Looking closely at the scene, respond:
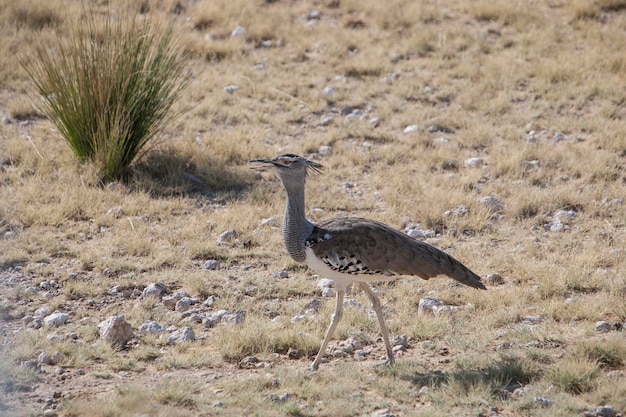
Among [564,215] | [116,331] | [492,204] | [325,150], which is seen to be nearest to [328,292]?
[116,331]

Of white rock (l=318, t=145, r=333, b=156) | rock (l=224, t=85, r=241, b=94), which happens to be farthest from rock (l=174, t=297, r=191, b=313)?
rock (l=224, t=85, r=241, b=94)

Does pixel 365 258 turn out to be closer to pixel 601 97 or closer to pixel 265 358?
pixel 265 358

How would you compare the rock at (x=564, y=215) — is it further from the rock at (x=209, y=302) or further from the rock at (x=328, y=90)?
the rock at (x=328, y=90)

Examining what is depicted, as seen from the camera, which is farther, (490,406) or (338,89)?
(338,89)

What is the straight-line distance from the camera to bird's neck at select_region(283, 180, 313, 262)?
5129mm

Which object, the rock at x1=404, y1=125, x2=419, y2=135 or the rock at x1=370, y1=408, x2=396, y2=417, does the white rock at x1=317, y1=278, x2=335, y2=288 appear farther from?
the rock at x1=404, y1=125, x2=419, y2=135

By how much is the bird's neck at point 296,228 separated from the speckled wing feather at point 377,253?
52 mm

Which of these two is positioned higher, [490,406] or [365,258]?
[365,258]

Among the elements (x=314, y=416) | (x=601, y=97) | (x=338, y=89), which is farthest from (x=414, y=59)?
(x=314, y=416)

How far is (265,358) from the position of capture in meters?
5.18

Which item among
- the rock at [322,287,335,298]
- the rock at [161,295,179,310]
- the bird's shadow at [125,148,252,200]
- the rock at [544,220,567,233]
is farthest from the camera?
the bird's shadow at [125,148,252,200]

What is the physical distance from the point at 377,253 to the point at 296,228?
1.63 ft

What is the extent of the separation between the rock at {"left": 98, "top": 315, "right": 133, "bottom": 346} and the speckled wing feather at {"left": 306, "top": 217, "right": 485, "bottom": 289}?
1236mm

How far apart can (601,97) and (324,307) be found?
189 inches
